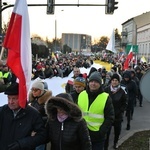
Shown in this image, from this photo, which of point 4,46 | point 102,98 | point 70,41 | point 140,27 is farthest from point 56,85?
point 70,41

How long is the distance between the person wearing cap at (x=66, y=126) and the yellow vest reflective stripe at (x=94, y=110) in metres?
1.39

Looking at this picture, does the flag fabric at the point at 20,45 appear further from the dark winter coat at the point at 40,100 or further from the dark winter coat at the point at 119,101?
the dark winter coat at the point at 119,101

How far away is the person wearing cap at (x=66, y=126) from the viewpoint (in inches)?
153

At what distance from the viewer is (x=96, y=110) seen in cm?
536

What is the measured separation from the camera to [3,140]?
387 cm

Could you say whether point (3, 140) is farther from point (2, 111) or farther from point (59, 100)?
point (59, 100)

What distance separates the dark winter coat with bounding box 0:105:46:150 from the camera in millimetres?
3797

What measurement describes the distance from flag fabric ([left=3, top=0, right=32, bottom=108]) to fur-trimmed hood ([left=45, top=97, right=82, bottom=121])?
1.16ft

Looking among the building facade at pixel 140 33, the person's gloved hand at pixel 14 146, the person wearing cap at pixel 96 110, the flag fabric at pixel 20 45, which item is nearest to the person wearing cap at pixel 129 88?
the person wearing cap at pixel 96 110

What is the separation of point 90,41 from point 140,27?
4980cm

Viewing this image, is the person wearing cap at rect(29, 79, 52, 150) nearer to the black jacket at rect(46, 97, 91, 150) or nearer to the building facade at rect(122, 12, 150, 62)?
the black jacket at rect(46, 97, 91, 150)

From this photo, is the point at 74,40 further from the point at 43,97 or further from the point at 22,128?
the point at 22,128

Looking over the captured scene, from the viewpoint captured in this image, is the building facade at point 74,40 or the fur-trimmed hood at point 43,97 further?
the building facade at point 74,40

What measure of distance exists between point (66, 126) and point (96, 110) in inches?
59.6
